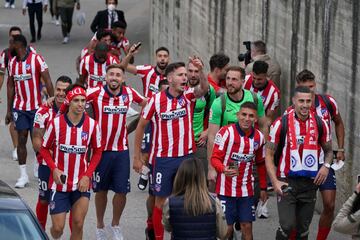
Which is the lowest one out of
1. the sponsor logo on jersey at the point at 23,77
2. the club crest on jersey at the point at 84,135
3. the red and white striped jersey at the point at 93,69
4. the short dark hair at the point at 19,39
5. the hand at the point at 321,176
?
the hand at the point at 321,176

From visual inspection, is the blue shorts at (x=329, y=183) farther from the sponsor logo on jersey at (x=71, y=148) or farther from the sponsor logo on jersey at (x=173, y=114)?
the sponsor logo on jersey at (x=71, y=148)

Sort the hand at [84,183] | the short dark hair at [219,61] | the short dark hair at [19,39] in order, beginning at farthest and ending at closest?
1. the short dark hair at [19,39]
2. the short dark hair at [219,61]
3. the hand at [84,183]

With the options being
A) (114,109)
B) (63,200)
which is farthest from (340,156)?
(63,200)

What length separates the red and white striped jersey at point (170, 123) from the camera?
1254cm

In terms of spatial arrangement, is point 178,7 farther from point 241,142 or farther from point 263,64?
point 241,142

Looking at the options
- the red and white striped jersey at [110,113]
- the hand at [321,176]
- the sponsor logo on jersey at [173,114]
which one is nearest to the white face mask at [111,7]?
the red and white striped jersey at [110,113]

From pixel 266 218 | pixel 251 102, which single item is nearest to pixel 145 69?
pixel 266 218

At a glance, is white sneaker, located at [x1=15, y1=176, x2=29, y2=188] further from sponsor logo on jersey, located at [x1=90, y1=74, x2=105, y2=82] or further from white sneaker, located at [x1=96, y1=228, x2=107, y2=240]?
white sneaker, located at [x1=96, y1=228, x2=107, y2=240]

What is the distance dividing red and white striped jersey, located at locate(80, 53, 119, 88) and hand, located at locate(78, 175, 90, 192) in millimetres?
4836

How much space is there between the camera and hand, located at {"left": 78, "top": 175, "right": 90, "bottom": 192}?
1170cm

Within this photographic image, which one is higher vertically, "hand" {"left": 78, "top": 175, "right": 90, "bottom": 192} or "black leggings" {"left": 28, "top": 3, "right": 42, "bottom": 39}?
"black leggings" {"left": 28, "top": 3, "right": 42, "bottom": 39}

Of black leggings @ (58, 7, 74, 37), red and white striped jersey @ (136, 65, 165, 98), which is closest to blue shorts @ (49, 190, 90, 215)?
red and white striped jersey @ (136, 65, 165, 98)

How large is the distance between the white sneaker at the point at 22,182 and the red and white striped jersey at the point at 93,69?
1.75 meters

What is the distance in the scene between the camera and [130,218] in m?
14.2
